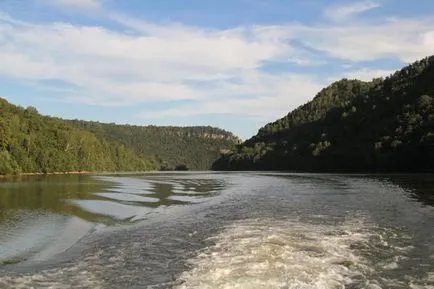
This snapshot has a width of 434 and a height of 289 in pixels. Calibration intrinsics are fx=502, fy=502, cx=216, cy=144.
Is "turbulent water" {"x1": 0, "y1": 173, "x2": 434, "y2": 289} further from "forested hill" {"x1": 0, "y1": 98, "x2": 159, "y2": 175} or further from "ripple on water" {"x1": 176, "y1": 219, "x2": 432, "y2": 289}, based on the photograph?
"forested hill" {"x1": 0, "y1": 98, "x2": 159, "y2": 175}

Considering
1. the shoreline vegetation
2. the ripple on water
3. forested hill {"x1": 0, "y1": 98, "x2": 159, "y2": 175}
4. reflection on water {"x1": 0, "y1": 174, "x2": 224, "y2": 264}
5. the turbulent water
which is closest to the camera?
the ripple on water

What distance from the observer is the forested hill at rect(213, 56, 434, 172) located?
270 ft

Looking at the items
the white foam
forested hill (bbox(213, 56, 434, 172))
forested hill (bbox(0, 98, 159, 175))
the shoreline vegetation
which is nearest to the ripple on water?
the white foam

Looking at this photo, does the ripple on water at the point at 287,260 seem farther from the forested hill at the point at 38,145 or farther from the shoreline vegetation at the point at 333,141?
the forested hill at the point at 38,145

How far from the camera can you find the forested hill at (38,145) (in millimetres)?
103419

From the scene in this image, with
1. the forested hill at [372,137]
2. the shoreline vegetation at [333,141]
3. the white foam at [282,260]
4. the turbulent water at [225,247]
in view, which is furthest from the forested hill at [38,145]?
the white foam at [282,260]

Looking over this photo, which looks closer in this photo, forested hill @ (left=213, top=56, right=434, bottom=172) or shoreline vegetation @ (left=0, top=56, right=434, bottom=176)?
forested hill @ (left=213, top=56, right=434, bottom=172)

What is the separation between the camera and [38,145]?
124 metres

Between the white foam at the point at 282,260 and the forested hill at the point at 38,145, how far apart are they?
3470 inches


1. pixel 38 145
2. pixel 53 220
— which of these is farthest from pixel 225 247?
pixel 38 145

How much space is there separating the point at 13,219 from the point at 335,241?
1467 centimetres

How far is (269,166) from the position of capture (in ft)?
502

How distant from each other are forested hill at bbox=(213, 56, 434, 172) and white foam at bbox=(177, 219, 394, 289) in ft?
208

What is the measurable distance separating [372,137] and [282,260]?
295 ft
